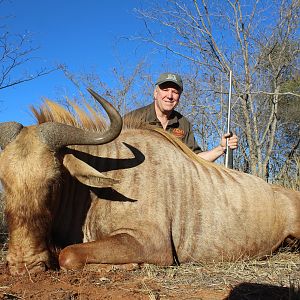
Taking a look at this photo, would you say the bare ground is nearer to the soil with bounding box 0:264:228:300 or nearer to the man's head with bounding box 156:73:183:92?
the soil with bounding box 0:264:228:300

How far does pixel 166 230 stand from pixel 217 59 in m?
9.20

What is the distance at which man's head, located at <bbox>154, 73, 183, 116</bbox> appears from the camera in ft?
20.0

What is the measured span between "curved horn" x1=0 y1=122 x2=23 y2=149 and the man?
8.04ft

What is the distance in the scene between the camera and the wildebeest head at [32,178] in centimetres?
327

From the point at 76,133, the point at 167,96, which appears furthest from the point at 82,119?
the point at 167,96

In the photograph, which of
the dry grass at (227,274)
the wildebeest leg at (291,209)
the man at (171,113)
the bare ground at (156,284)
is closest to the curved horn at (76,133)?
the bare ground at (156,284)

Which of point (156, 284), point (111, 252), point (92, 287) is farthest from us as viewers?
point (111, 252)

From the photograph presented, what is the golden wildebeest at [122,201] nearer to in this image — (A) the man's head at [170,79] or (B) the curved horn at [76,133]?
(B) the curved horn at [76,133]

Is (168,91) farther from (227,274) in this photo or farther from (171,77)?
(227,274)

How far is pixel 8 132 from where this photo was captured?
3.61 metres

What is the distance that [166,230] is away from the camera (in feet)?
A: 12.9

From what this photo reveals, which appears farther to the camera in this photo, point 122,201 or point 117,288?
point 122,201

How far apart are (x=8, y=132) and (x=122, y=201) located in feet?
3.84

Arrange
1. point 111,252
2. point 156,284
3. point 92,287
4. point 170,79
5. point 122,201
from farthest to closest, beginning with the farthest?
point 170,79 → point 122,201 → point 111,252 → point 156,284 → point 92,287
